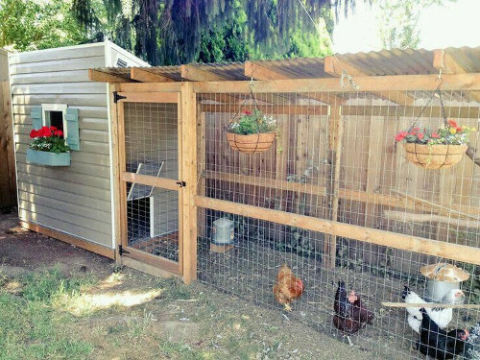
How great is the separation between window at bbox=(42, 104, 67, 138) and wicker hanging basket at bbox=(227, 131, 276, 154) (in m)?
2.99

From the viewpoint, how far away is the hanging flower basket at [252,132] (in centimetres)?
376

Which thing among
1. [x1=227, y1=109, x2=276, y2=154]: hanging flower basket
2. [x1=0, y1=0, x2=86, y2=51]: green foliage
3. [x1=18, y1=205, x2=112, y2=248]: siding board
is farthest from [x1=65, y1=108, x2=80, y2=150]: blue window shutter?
[x1=0, y1=0, x2=86, y2=51]: green foliage

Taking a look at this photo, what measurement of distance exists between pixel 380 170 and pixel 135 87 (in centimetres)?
296

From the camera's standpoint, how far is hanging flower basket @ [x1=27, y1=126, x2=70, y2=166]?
546cm

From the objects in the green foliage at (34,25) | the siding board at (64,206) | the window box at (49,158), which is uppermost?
the green foliage at (34,25)

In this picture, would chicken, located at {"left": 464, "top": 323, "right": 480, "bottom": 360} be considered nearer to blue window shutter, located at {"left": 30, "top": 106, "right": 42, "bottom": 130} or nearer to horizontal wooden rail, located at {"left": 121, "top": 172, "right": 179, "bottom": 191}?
horizontal wooden rail, located at {"left": 121, "top": 172, "right": 179, "bottom": 191}

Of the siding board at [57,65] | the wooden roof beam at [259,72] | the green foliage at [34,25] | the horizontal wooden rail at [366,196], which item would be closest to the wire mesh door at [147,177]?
the siding board at [57,65]

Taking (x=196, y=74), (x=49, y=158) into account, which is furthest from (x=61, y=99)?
(x=196, y=74)

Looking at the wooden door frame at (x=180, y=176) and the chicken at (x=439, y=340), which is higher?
the wooden door frame at (x=180, y=176)

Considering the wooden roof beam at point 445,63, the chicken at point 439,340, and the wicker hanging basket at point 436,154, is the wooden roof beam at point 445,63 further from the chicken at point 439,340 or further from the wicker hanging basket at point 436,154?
the chicken at point 439,340

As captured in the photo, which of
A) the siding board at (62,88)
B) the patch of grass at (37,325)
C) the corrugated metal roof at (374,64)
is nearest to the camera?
the corrugated metal roof at (374,64)

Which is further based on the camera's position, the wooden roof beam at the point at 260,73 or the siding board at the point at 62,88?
the siding board at the point at 62,88

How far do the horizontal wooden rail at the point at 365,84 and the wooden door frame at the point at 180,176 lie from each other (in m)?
0.38

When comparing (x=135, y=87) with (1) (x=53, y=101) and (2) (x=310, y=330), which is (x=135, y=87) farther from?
(2) (x=310, y=330)
